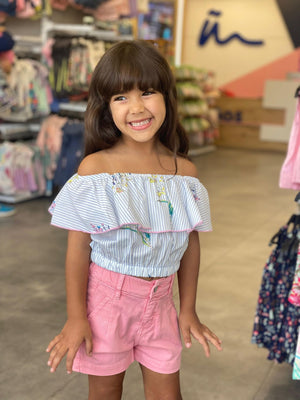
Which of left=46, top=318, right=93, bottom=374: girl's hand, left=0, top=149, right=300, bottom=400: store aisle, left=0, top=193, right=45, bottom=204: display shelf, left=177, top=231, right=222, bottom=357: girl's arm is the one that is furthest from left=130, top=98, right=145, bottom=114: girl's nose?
left=0, top=193, right=45, bottom=204: display shelf

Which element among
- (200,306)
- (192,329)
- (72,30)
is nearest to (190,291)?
(192,329)

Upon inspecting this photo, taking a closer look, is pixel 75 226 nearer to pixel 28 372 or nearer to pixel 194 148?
pixel 28 372

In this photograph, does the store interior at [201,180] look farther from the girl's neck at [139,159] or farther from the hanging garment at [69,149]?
the girl's neck at [139,159]

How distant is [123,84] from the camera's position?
1.41 metres

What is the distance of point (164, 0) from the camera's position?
11.4m

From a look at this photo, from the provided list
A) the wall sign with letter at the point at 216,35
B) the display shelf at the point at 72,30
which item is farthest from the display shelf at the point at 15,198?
the wall sign with letter at the point at 216,35

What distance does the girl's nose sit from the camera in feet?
4.63

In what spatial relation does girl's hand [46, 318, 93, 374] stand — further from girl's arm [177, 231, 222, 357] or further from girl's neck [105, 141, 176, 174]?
girl's neck [105, 141, 176, 174]

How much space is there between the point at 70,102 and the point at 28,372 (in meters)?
3.84

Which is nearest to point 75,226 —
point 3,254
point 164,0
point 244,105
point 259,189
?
point 3,254

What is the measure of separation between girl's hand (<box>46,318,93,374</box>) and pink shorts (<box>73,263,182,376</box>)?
0.04 m

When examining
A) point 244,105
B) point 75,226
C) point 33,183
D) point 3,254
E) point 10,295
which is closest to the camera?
point 75,226

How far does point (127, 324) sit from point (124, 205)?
12.6 inches

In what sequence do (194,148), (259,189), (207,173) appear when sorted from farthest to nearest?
1. (194,148)
2. (207,173)
3. (259,189)
